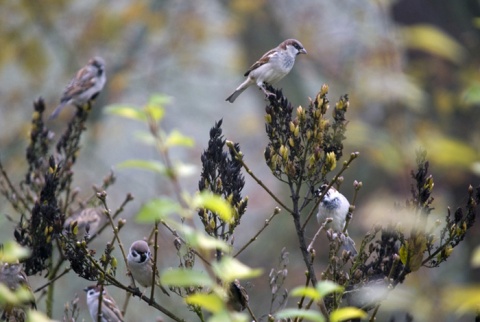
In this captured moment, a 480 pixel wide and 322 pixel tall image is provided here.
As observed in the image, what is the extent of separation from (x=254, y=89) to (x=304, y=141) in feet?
33.4

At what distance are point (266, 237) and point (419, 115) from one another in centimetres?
290

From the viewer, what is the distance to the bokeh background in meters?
9.80

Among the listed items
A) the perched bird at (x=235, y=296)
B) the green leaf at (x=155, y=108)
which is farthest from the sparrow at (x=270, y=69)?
the green leaf at (x=155, y=108)

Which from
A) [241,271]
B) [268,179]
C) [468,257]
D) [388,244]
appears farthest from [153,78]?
[241,271]

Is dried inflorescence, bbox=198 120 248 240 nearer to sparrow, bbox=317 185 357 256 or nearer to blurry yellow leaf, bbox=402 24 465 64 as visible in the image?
sparrow, bbox=317 185 357 256

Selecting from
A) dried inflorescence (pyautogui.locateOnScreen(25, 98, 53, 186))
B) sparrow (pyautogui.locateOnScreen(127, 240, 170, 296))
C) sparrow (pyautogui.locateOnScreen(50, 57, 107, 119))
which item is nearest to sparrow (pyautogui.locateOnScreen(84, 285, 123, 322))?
sparrow (pyautogui.locateOnScreen(127, 240, 170, 296))

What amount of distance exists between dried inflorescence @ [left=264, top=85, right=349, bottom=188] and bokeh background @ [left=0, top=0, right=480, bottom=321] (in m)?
4.63

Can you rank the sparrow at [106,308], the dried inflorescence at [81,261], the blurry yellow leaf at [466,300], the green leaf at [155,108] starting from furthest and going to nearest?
the sparrow at [106,308] → the dried inflorescence at [81,261] → the blurry yellow leaf at [466,300] → the green leaf at [155,108]

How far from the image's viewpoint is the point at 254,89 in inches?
523

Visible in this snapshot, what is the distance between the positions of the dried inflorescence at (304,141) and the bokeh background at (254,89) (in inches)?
182

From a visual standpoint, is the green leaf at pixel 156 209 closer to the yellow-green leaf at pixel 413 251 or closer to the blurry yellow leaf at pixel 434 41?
the yellow-green leaf at pixel 413 251

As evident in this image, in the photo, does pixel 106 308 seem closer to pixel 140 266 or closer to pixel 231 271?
pixel 140 266

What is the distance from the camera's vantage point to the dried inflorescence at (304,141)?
10.1ft

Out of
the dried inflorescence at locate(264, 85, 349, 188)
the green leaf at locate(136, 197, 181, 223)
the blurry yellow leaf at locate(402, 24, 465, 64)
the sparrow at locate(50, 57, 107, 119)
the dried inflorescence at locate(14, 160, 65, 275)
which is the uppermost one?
the blurry yellow leaf at locate(402, 24, 465, 64)
